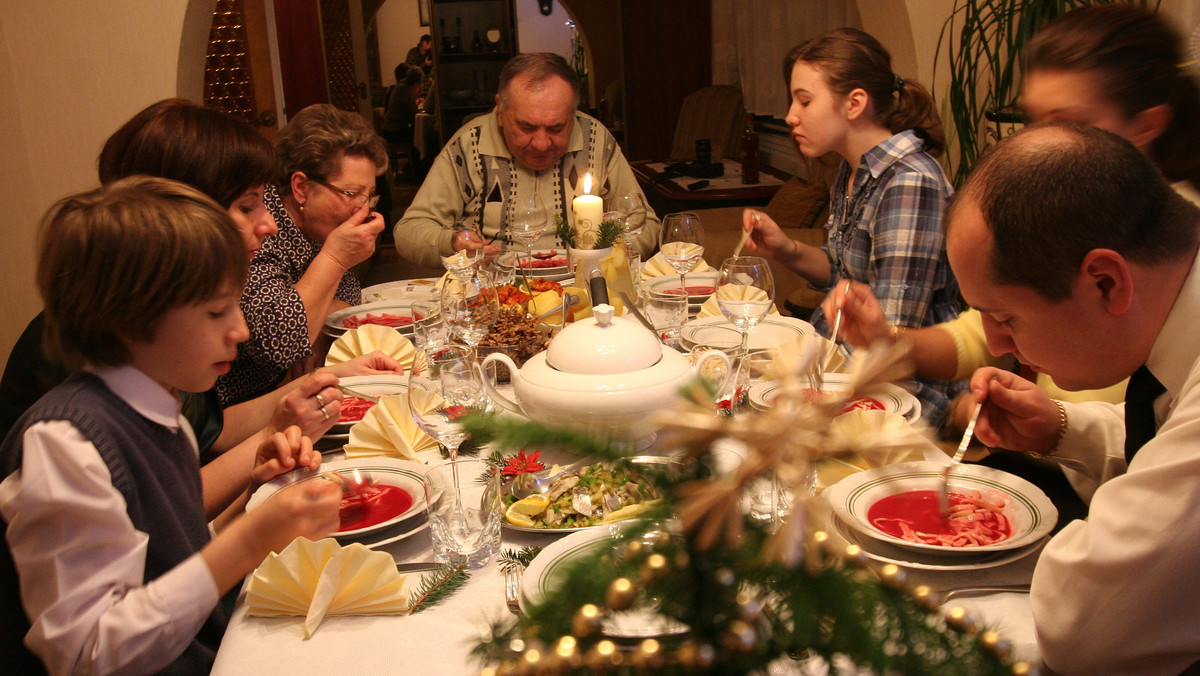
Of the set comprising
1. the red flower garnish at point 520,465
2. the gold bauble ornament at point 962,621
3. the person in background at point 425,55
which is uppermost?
the person in background at point 425,55

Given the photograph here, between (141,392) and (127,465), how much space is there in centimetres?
11

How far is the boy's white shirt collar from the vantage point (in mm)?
1224

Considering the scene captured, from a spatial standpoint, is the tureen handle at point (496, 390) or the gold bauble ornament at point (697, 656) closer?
the gold bauble ornament at point (697, 656)

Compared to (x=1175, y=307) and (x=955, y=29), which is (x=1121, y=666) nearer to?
(x=1175, y=307)

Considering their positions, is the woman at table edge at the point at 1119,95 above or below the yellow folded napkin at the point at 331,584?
above

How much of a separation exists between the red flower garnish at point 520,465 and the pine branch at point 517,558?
18cm

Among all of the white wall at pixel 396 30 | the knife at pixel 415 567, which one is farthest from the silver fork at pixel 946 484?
the white wall at pixel 396 30

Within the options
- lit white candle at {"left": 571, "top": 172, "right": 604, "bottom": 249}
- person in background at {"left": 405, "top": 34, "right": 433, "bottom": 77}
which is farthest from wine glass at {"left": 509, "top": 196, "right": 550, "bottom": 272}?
person in background at {"left": 405, "top": 34, "right": 433, "bottom": 77}

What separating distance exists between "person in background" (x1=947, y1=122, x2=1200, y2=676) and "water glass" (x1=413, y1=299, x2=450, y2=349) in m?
1.08

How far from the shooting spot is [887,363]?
19.5 inches

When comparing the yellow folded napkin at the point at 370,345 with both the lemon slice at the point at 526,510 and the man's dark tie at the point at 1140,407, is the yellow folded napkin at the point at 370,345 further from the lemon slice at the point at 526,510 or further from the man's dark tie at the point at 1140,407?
the man's dark tie at the point at 1140,407

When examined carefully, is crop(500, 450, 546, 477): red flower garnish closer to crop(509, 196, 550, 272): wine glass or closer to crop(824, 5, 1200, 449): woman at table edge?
crop(824, 5, 1200, 449): woman at table edge

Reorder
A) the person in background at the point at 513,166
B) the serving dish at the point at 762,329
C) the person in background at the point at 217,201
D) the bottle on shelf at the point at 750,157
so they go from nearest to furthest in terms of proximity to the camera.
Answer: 1. the person in background at the point at 217,201
2. the serving dish at the point at 762,329
3. the person in background at the point at 513,166
4. the bottle on shelf at the point at 750,157

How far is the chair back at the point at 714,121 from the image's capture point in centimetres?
703
